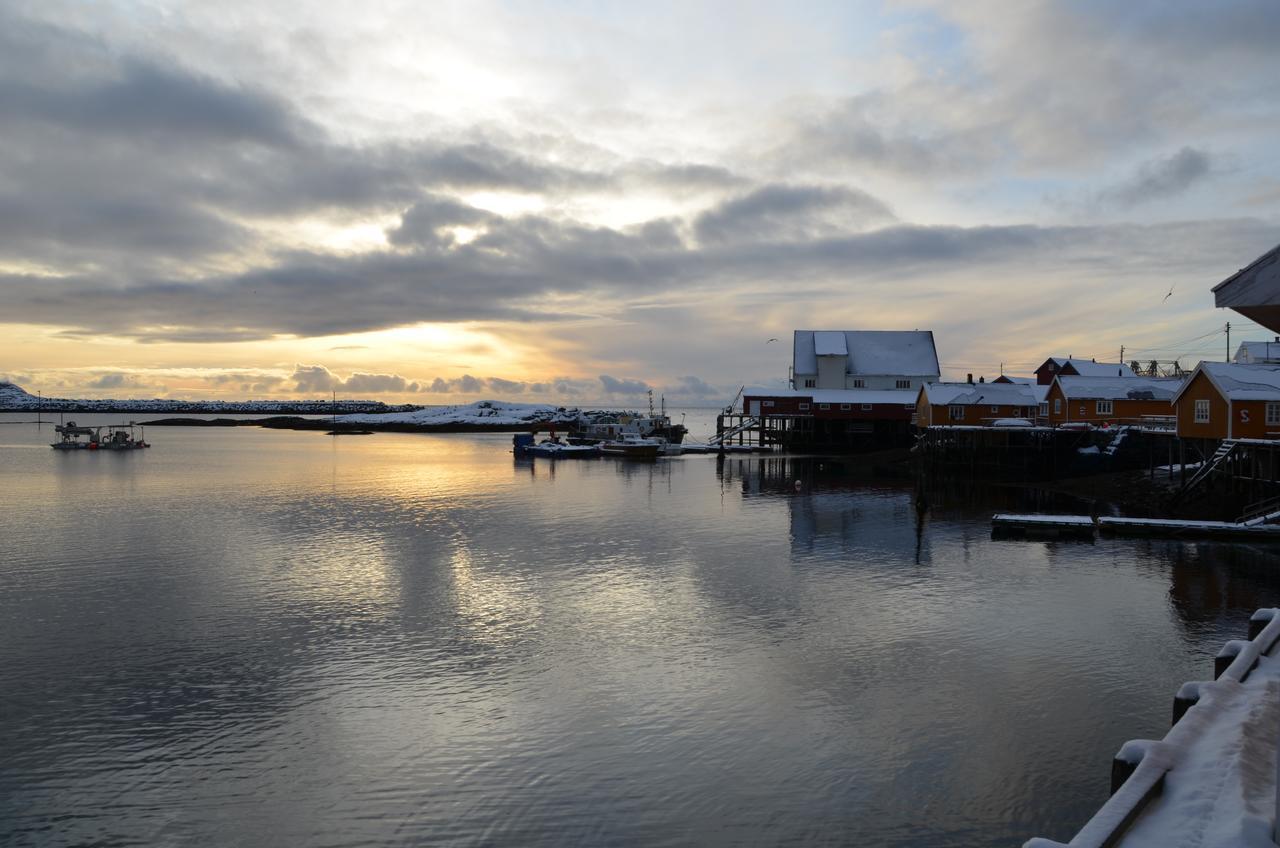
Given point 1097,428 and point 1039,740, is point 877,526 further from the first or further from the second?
point 1097,428

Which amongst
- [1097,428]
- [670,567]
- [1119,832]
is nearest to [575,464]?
[1097,428]

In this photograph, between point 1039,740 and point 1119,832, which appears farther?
point 1039,740

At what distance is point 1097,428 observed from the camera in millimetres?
57062

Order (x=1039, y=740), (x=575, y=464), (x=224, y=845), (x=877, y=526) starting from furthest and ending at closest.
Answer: (x=575, y=464)
(x=877, y=526)
(x=1039, y=740)
(x=224, y=845)

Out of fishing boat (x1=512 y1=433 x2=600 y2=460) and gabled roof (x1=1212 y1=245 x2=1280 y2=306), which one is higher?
gabled roof (x1=1212 y1=245 x2=1280 y2=306)

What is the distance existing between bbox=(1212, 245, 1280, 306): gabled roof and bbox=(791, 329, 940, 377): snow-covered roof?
275ft

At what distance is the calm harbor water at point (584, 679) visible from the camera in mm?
11195

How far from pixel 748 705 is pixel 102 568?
22.5 meters

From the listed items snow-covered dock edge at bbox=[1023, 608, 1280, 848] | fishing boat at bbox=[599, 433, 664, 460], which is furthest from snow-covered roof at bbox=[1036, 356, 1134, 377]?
snow-covered dock edge at bbox=[1023, 608, 1280, 848]

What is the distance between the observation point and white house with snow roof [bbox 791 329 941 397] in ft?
293

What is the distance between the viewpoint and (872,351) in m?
92.2

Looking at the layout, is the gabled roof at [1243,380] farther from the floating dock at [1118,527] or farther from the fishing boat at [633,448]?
the fishing boat at [633,448]

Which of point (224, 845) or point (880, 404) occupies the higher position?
point (880, 404)

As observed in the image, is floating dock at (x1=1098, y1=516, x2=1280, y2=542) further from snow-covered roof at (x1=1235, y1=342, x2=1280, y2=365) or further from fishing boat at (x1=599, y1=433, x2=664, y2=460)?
fishing boat at (x1=599, y1=433, x2=664, y2=460)
